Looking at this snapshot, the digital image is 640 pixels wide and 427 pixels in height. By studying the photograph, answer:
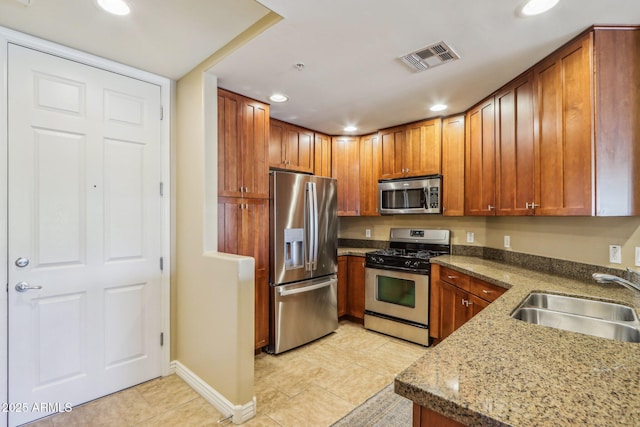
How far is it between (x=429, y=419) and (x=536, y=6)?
6.31 feet

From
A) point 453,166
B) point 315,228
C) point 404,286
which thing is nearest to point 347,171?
point 315,228

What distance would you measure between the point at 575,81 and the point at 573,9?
42 cm

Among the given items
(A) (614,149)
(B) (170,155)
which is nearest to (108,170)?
(B) (170,155)

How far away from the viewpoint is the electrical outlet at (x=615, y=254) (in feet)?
6.27

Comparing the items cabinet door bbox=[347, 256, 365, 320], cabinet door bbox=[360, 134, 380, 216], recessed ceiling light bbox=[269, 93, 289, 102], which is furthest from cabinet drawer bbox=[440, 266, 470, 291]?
recessed ceiling light bbox=[269, 93, 289, 102]

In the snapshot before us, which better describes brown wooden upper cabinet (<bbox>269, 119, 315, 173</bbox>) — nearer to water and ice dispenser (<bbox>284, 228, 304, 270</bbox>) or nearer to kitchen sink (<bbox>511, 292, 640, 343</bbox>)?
water and ice dispenser (<bbox>284, 228, 304, 270</bbox>)

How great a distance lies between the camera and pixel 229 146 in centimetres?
262

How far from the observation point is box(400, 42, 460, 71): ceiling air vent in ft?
6.40

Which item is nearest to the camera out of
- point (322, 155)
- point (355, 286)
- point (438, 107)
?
point (438, 107)

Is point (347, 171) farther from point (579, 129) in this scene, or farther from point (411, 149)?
point (579, 129)

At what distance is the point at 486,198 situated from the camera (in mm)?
2762

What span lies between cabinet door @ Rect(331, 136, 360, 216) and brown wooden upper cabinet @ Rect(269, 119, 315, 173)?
1.21 ft

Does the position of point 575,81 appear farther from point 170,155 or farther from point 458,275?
point 170,155

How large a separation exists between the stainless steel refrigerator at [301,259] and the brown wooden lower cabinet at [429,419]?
219 centimetres
